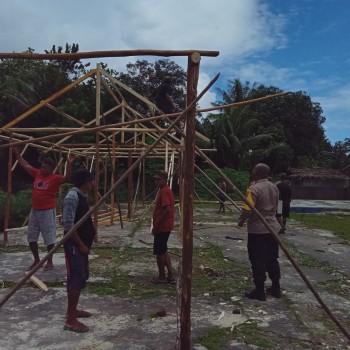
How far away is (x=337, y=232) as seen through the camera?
1141 cm

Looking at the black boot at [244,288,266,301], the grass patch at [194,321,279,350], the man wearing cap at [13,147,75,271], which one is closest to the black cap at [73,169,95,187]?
the man wearing cap at [13,147,75,271]

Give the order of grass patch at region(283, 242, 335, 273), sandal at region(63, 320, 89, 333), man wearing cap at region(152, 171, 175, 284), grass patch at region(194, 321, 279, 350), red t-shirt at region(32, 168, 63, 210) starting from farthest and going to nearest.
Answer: grass patch at region(283, 242, 335, 273), red t-shirt at region(32, 168, 63, 210), man wearing cap at region(152, 171, 175, 284), sandal at region(63, 320, 89, 333), grass patch at region(194, 321, 279, 350)

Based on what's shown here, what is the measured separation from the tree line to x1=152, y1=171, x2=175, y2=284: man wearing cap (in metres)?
13.8

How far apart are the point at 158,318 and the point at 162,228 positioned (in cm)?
144

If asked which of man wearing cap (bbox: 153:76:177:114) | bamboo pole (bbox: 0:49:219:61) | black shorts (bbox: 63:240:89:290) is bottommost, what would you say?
black shorts (bbox: 63:240:89:290)

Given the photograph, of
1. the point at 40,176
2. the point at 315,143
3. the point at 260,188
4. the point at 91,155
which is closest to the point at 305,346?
the point at 260,188

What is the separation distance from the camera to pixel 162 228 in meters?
5.63

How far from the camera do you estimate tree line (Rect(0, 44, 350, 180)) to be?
66.7 ft

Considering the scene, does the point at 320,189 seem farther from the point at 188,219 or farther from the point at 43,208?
the point at 188,219

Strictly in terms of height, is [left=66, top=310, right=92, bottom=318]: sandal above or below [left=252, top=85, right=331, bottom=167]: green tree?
below

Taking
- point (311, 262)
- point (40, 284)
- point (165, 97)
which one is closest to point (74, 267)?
point (40, 284)

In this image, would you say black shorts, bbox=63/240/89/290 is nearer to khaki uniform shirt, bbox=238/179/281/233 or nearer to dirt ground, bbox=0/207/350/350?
dirt ground, bbox=0/207/350/350

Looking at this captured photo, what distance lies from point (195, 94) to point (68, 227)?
171 centimetres

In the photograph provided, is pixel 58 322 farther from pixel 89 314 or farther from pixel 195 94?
pixel 195 94
